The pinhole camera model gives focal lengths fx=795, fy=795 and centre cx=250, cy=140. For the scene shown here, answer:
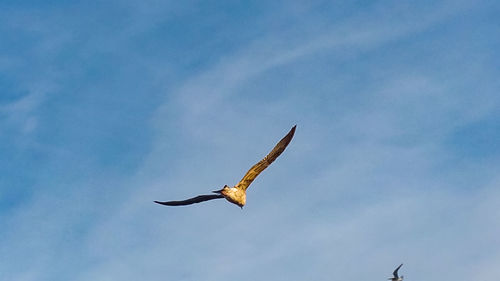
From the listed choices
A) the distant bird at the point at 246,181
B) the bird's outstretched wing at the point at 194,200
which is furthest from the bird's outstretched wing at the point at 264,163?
the bird's outstretched wing at the point at 194,200

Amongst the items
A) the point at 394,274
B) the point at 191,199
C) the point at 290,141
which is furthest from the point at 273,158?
the point at 394,274

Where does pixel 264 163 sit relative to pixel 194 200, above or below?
above

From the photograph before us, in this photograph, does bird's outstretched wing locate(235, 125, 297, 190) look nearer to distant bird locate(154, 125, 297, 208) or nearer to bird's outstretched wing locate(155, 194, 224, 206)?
distant bird locate(154, 125, 297, 208)

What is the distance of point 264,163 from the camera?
5075cm

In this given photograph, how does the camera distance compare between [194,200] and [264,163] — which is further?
[194,200]

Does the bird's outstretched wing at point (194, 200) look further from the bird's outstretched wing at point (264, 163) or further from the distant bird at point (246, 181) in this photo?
the bird's outstretched wing at point (264, 163)

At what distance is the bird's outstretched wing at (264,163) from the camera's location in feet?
165

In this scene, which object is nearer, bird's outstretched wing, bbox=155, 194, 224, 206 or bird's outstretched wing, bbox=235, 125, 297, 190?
bird's outstretched wing, bbox=235, 125, 297, 190

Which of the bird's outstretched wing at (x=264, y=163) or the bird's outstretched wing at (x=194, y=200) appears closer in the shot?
the bird's outstretched wing at (x=264, y=163)

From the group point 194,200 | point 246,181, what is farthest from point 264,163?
point 194,200

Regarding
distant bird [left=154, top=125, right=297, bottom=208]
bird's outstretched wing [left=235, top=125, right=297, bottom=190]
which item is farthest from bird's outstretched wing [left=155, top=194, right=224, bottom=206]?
bird's outstretched wing [left=235, top=125, right=297, bottom=190]

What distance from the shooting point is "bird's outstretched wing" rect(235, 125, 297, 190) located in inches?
1984

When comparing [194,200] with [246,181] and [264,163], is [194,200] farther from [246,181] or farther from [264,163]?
[264,163]

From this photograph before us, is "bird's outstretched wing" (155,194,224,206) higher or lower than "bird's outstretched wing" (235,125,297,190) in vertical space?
Result: lower
